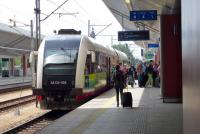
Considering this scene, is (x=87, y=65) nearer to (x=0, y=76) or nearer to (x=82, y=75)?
(x=82, y=75)

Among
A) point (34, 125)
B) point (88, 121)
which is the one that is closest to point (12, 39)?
point (34, 125)

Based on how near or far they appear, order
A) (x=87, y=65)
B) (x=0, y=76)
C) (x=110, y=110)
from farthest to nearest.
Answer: (x=0, y=76)
(x=87, y=65)
(x=110, y=110)

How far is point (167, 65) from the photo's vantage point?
17641 mm

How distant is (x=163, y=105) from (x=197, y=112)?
1311 centimetres

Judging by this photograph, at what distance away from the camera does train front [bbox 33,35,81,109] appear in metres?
17.8

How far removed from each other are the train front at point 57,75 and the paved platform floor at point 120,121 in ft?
4.14

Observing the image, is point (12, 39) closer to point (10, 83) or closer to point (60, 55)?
point (10, 83)

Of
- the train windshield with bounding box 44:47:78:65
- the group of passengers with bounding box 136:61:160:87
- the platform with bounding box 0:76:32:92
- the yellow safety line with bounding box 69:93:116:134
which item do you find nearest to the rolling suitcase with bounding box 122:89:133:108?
the yellow safety line with bounding box 69:93:116:134

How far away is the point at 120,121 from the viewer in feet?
41.9

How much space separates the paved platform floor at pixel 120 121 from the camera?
1088cm

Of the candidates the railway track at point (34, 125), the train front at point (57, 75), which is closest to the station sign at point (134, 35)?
the train front at point (57, 75)

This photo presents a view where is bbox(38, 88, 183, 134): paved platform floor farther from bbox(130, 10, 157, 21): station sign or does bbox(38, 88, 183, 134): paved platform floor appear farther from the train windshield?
bbox(130, 10, 157, 21): station sign

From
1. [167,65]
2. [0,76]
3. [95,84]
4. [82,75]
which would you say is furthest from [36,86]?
[0,76]

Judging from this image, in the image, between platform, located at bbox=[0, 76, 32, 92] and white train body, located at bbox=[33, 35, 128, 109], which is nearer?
white train body, located at bbox=[33, 35, 128, 109]
